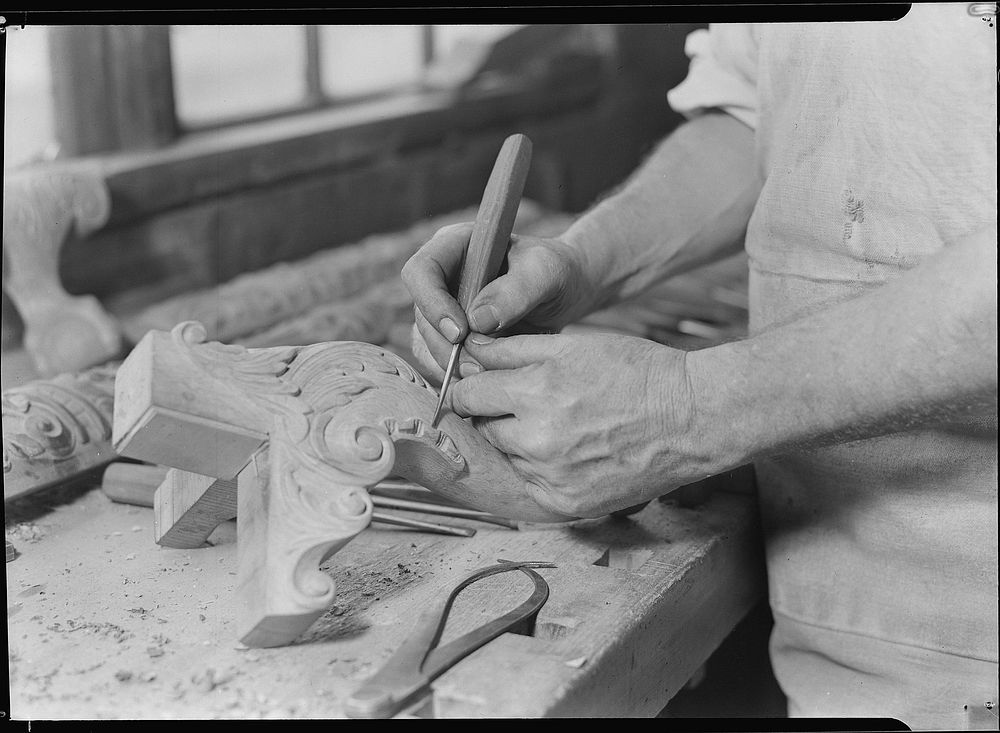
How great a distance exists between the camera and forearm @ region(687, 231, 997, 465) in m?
0.93

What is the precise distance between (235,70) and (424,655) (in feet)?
6.58

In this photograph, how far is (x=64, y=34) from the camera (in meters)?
2.22

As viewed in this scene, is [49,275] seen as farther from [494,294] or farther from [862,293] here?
[862,293]

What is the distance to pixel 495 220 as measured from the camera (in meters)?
1.21

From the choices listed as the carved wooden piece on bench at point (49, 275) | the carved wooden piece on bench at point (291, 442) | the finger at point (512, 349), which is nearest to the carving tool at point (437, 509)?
the carved wooden piece on bench at point (291, 442)

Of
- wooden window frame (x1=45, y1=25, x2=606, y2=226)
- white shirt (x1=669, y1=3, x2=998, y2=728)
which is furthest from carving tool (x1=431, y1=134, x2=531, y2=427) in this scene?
wooden window frame (x1=45, y1=25, x2=606, y2=226)

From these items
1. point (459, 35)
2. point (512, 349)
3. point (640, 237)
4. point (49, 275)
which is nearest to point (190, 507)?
point (512, 349)

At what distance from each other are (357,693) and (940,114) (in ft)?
2.82

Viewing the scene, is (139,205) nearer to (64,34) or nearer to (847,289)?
(64,34)

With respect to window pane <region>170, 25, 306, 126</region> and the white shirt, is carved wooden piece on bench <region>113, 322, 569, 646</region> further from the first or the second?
window pane <region>170, 25, 306, 126</region>

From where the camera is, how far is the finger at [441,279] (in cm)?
117

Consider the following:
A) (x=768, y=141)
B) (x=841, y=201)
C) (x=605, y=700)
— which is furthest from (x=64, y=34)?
(x=605, y=700)

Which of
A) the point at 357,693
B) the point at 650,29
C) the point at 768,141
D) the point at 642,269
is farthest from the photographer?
the point at 650,29

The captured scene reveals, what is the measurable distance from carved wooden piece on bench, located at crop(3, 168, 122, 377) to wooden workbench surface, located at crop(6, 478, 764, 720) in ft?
2.05
